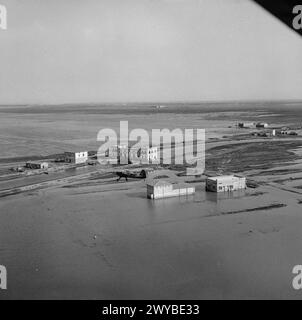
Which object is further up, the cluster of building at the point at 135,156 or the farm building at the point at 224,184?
the cluster of building at the point at 135,156

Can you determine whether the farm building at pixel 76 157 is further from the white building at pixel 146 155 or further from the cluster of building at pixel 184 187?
the cluster of building at pixel 184 187

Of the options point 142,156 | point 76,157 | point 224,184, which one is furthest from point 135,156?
point 224,184

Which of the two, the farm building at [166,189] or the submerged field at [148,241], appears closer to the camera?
the submerged field at [148,241]

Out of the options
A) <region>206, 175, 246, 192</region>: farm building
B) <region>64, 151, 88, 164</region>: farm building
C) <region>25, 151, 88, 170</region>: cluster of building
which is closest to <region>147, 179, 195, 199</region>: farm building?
<region>206, 175, 246, 192</region>: farm building

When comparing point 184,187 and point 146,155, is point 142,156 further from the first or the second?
point 184,187

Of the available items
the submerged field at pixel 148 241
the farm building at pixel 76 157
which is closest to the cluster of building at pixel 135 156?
the farm building at pixel 76 157

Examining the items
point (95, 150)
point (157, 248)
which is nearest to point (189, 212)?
point (157, 248)

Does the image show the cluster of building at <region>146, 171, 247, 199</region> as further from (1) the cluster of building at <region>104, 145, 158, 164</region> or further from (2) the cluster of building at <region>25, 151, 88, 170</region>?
(2) the cluster of building at <region>25, 151, 88, 170</region>
